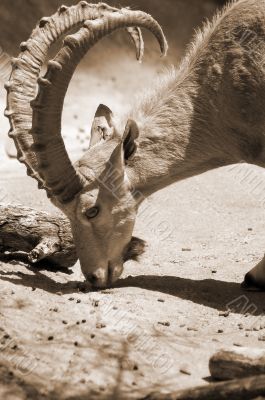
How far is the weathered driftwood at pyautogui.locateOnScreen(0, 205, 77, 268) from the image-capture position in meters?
7.19

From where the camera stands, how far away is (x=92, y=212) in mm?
6711

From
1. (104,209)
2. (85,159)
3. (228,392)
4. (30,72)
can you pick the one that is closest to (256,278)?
(104,209)

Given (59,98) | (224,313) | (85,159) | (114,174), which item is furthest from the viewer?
(85,159)

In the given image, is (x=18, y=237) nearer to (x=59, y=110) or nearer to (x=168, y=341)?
(x=59, y=110)

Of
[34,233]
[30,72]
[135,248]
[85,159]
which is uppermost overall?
[30,72]

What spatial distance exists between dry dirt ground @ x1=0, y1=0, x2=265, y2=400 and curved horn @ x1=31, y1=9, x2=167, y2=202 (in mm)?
1011

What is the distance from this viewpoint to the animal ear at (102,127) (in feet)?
23.3

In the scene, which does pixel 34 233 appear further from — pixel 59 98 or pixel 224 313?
pixel 224 313

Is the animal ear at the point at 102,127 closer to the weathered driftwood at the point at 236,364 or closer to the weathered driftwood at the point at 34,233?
the weathered driftwood at the point at 34,233

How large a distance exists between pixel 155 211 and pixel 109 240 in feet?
10.4

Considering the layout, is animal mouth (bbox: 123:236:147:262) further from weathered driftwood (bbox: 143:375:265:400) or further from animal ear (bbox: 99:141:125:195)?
weathered driftwood (bbox: 143:375:265:400)

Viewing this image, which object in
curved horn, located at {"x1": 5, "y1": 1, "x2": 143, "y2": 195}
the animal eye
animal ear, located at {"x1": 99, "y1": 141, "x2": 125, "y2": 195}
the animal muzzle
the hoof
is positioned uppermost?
curved horn, located at {"x1": 5, "y1": 1, "x2": 143, "y2": 195}

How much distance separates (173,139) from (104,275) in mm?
1404

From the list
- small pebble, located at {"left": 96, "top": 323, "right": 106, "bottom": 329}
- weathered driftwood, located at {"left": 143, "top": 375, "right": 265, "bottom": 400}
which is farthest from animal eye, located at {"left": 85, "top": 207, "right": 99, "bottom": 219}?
weathered driftwood, located at {"left": 143, "top": 375, "right": 265, "bottom": 400}
